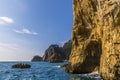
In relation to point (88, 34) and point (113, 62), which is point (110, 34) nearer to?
point (113, 62)

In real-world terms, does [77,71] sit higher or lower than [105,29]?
lower

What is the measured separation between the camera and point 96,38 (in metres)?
61.2

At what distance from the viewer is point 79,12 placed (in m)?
72.8

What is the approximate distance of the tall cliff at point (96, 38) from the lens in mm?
42031

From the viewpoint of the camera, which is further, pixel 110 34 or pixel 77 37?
pixel 77 37

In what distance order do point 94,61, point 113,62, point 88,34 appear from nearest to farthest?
point 113,62
point 94,61
point 88,34

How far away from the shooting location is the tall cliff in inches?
1655

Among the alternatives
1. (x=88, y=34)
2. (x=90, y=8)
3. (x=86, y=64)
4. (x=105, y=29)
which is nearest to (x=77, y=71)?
(x=86, y=64)

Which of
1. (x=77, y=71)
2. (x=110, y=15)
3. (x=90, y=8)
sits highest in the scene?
(x=90, y=8)

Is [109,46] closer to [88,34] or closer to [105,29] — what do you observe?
[105,29]

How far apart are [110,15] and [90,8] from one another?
21.0m

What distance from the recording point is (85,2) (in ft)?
224

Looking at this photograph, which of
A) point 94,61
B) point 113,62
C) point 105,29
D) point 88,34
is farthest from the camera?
point 88,34

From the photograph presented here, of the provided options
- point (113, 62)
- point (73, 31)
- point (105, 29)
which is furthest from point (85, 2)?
point (113, 62)
